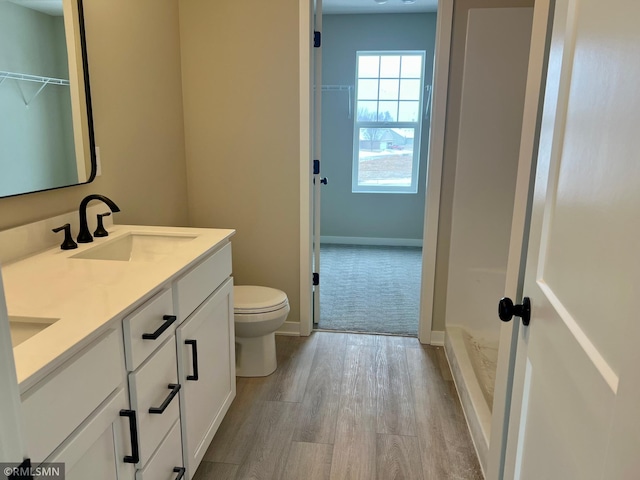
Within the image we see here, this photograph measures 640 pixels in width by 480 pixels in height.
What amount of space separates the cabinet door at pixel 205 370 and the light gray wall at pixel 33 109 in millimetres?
746

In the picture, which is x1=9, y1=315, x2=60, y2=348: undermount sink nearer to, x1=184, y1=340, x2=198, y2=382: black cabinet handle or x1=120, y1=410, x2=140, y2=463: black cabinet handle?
x1=120, y1=410, x2=140, y2=463: black cabinet handle

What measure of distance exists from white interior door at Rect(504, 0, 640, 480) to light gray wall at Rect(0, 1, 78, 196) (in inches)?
63.1

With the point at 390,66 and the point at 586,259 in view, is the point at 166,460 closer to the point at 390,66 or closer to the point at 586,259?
the point at 586,259

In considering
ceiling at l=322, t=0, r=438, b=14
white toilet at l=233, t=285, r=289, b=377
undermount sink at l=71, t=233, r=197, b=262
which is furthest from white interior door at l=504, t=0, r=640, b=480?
ceiling at l=322, t=0, r=438, b=14

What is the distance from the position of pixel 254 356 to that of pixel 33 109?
1561mm

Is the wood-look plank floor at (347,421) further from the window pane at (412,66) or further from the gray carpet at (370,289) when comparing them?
the window pane at (412,66)

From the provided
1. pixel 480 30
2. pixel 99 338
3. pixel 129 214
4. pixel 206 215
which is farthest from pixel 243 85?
pixel 99 338

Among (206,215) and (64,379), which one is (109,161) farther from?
(64,379)

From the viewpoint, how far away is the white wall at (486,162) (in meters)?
2.52

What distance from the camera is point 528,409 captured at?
44.8 inches

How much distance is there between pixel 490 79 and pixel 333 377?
1.85 metres

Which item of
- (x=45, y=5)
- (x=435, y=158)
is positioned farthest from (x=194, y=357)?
(x=435, y=158)

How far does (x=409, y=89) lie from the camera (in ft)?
17.0

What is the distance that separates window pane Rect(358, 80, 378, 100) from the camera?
520 cm
